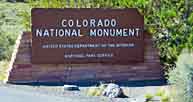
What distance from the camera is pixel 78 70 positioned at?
1908cm

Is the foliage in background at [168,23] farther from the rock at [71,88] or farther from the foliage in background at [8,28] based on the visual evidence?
the foliage in background at [8,28]

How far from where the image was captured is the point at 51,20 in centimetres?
1900

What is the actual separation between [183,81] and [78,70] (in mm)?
7440

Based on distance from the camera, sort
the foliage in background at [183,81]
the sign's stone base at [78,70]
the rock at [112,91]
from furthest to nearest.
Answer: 1. the sign's stone base at [78,70]
2. the rock at [112,91]
3. the foliage in background at [183,81]

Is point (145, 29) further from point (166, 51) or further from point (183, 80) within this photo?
point (183, 80)

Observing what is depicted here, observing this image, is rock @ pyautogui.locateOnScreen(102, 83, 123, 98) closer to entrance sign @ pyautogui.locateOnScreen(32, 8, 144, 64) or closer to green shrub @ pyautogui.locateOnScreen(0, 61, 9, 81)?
entrance sign @ pyautogui.locateOnScreen(32, 8, 144, 64)

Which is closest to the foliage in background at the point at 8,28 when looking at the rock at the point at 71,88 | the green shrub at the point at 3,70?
the green shrub at the point at 3,70

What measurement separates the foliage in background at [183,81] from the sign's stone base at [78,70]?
692 cm

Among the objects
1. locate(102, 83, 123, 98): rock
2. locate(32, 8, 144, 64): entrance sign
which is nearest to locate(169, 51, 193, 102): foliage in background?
locate(102, 83, 123, 98): rock

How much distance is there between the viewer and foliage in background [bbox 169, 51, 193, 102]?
11.8 metres

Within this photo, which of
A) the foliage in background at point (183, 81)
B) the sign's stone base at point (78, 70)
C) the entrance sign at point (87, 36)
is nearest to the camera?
the foliage in background at point (183, 81)

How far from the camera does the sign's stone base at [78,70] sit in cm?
1875

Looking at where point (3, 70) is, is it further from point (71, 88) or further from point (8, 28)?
point (8, 28)

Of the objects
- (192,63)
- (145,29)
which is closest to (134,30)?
(145,29)
